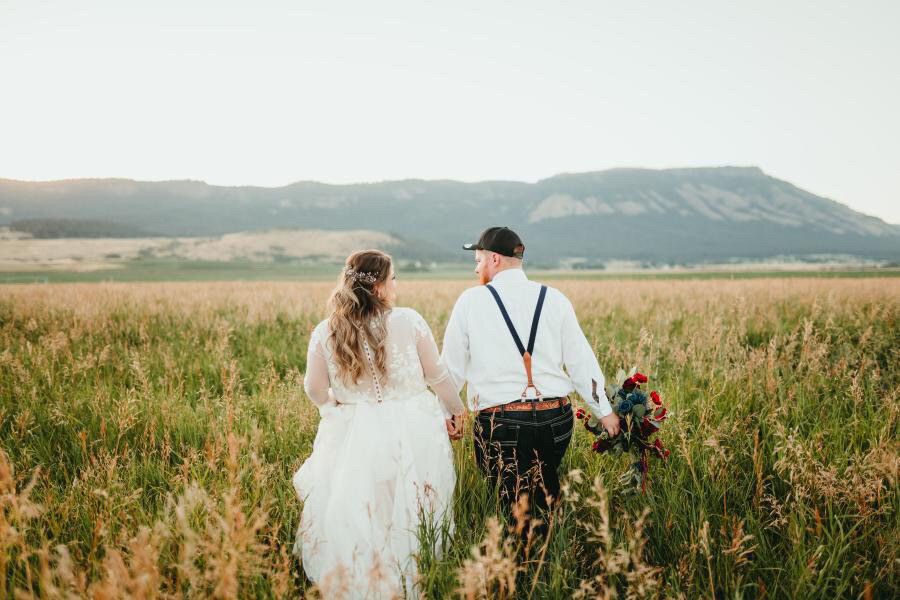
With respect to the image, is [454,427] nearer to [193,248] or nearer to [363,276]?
[363,276]

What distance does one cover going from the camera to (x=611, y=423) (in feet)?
9.70

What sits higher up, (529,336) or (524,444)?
(529,336)

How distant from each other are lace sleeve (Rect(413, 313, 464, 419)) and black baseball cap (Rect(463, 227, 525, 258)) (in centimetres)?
65

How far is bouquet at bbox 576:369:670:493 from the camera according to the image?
2.85 metres

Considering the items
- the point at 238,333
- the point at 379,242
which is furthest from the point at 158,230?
the point at 238,333

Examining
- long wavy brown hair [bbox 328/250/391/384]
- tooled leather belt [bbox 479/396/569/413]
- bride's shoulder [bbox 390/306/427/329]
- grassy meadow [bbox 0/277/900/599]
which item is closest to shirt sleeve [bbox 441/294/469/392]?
bride's shoulder [bbox 390/306/427/329]

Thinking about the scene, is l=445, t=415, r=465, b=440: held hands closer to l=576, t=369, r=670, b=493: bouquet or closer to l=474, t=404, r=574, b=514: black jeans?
l=474, t=404, r=574, b=514: black jeans

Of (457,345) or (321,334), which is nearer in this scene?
(321,334)

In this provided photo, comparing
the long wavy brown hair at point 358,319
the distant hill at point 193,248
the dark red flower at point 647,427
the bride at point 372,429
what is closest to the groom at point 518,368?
the dark red flower at point 647,427

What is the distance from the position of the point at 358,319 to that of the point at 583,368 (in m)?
1.54

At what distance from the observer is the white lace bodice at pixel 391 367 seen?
2.90m

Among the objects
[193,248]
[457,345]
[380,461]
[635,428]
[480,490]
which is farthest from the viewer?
[193,248]

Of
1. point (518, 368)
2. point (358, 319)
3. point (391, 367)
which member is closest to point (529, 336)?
point (518, 368)

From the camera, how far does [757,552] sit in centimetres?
254
